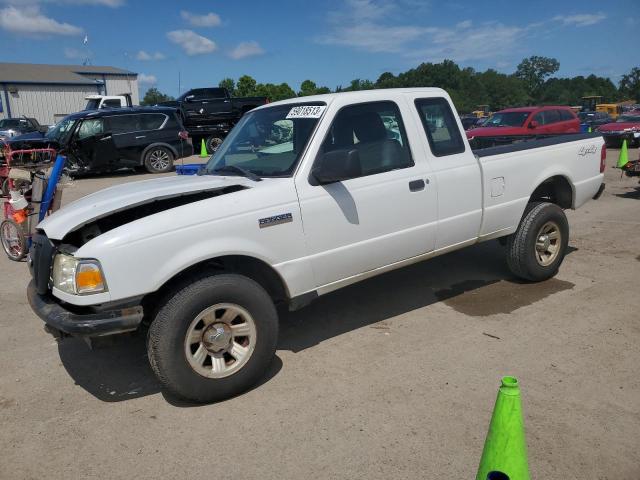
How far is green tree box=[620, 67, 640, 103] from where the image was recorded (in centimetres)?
9881

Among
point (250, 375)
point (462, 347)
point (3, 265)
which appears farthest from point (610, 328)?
point (3, 265)

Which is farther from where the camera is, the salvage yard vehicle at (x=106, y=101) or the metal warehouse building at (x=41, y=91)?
the metal warehouse building at (x=41, y=91)

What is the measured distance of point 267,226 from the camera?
356 centimetres

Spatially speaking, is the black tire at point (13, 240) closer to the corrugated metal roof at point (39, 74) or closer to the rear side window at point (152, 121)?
the rear side window at point (152, 121)

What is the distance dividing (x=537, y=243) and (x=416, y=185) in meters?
1.86

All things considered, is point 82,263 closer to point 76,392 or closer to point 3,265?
point 76,392

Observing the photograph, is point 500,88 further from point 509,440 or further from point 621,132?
point 509,440

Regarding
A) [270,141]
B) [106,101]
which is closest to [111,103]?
[106,101]

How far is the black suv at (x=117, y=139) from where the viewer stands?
1439cm

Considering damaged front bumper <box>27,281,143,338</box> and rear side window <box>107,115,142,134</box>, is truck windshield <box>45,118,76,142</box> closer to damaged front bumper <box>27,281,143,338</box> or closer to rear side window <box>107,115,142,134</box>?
rear side window <box>107,115,142,134</box>

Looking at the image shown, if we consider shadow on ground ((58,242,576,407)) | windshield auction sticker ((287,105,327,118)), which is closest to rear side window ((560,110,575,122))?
shadow on ground ((58,242,576,407))

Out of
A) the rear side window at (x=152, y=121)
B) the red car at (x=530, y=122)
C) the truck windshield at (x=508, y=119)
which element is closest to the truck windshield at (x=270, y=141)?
the rear side window at (x=152, y=121)

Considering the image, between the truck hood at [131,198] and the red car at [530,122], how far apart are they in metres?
13.1

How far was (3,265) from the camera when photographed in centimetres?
703
